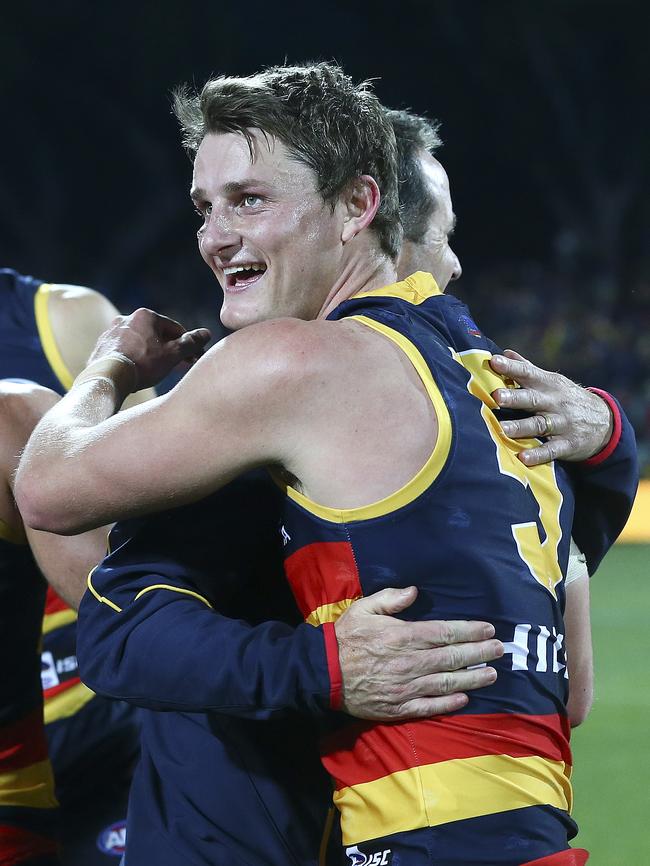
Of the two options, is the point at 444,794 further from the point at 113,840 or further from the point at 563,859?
the point at 113,840

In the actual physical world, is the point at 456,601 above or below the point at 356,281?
below

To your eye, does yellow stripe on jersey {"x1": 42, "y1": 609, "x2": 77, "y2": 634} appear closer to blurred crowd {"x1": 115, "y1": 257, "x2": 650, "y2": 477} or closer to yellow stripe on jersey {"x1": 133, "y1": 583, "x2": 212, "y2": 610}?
yellow stripe on jersey {"x1": 133, "y1": 583, "x2": 212, "y2": 610}

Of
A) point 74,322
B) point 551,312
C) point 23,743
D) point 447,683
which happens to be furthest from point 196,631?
point 551,312

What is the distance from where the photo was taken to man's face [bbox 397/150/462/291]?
2.81m

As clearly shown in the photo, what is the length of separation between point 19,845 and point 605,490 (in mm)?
1478

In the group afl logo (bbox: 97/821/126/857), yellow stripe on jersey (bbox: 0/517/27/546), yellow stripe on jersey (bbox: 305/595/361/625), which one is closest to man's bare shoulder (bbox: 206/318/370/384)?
yellow stripe on jersey (bbox: 305/595/361/625)

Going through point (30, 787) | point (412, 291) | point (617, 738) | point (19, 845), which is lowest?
point (617, 738)

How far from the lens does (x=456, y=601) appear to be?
1.84 m

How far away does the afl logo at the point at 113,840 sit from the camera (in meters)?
2.81

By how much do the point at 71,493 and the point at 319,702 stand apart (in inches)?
21.1

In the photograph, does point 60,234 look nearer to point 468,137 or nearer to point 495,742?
point 468,137

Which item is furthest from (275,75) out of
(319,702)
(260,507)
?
(319,702)

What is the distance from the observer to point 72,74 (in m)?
23.0

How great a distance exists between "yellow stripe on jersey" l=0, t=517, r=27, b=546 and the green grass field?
2895 mm
